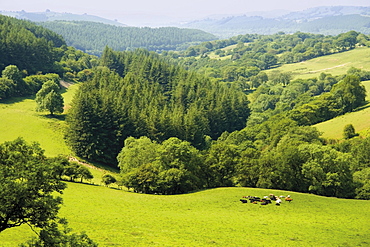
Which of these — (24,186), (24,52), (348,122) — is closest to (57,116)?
(24,52)

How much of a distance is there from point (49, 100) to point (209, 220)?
8565 centimetres

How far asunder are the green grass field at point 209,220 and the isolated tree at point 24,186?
11403 millimetres

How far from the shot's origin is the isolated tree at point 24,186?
1980 cm

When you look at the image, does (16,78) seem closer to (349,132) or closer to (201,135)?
(201,135)

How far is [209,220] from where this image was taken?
45.1 meters

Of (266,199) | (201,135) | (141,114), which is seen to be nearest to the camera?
(266,199)

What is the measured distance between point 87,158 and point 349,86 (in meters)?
102

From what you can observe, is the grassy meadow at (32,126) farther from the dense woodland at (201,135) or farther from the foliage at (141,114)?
the foliage at (141,114)

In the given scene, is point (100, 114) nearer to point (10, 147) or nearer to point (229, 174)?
point (229, 174)

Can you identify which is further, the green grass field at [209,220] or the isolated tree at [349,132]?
the isolated tree at [349,132]

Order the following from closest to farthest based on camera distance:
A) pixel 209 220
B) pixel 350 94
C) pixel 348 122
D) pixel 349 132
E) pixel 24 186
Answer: pixel 24 186 → pixel 209 220 → pixel 349 132 → pixel 348 122 → pixel 350 94

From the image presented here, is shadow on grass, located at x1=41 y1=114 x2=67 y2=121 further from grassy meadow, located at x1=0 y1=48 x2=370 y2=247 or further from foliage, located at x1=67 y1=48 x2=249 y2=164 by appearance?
grassy meadow, located at x1=0 y1=48 x2=370 y2=247

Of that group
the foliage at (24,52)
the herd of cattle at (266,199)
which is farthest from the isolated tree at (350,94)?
the foliage at (24,52)

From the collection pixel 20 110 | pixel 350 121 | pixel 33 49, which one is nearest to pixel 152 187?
pixel 20 110
